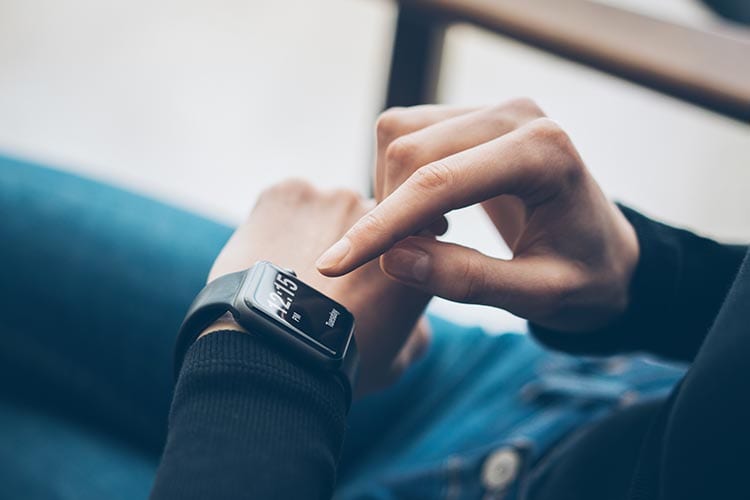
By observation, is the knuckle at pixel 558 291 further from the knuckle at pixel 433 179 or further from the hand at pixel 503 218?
the knuckle at pixel 433 179

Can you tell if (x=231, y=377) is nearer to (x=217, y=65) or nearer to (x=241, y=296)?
(x=241, y=296)

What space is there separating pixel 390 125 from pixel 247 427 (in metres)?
0.27

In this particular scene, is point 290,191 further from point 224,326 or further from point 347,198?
point 224,326

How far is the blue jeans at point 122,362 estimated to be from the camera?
2.68ft

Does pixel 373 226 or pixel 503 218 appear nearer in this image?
pixel 373 226

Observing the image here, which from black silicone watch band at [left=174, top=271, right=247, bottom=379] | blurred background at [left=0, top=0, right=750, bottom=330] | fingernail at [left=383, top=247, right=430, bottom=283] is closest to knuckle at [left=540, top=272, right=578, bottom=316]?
fingernail at [left=383, top=247, right=430, bottom=283]

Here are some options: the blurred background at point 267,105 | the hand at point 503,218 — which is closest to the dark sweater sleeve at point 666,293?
the hand at point 503,218

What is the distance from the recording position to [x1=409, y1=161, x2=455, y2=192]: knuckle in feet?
1.73

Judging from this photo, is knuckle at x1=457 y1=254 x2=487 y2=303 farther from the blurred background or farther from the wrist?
the blurred background

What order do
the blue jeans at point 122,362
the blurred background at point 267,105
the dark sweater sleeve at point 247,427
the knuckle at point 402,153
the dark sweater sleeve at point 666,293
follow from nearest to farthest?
the dark sweater sleeve at point 247,427
the knuckle at point 402,153
the dark sweater sleeve at point 666,293
the blue jeans at point 122,362
the blurred background at point 267,105

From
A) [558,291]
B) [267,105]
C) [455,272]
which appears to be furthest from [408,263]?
[267,105]

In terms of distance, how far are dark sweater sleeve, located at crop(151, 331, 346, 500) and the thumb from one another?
9 cm

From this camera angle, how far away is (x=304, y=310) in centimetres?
55

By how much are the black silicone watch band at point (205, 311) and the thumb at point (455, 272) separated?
11 centimetres
